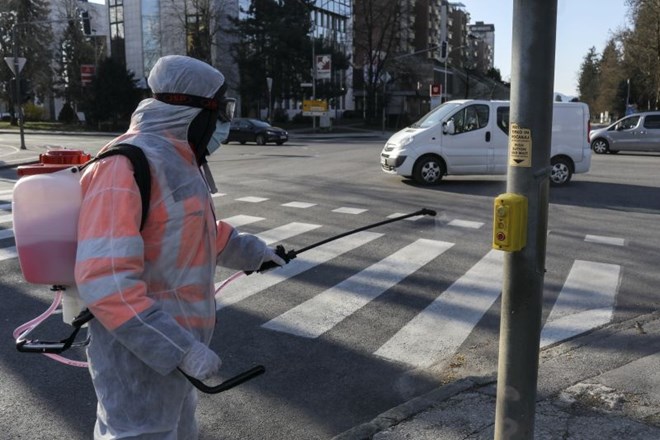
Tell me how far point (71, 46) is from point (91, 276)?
6381 cm

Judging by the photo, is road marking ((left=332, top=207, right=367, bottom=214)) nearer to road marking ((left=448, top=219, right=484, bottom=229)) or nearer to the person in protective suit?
road marking ((left=448, top=219, right=484, bottom=229))

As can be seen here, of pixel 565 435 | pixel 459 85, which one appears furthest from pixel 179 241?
pixel 459 85

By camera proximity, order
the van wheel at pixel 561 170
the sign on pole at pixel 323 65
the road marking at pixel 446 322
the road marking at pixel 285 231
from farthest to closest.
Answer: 1. the sign on pole at pixel 323 65
2. the van wheel at pixel 561 170
3. the road marking at pixel 285 231
4. the road marking at pixel 446 322

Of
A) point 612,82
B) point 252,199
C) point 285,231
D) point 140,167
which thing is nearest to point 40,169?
point 140,167

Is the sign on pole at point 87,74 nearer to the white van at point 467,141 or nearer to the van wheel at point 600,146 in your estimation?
the van wheel at point 600,146

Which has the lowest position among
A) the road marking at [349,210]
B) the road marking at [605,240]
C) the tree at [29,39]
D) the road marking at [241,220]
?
the road marking at [605,240]

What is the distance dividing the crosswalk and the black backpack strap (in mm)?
3151

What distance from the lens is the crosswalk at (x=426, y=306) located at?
17.1ft

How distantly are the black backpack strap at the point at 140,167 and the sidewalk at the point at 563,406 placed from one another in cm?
194

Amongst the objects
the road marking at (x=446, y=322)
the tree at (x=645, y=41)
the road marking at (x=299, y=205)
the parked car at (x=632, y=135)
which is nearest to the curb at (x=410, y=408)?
the road marking at (x=446, y=322)

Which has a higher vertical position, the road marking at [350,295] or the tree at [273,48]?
the tree at [273,48]

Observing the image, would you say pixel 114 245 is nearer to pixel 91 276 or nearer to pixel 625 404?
pixel 91 276

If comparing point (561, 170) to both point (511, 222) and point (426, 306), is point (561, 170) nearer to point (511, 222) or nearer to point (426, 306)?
point (426, 306)

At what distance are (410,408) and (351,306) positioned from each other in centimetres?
234
